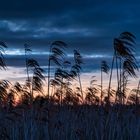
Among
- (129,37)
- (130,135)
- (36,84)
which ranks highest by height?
(129,37)

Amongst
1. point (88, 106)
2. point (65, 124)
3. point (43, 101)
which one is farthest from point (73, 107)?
point (65, 124)

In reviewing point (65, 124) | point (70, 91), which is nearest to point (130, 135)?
point (65, 124)

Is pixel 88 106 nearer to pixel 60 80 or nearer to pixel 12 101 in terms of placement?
pixel 60 80

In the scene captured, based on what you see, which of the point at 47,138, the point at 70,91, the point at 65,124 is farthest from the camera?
the point at 70,91

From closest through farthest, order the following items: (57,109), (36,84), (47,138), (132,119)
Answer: (47,138) → (132,119) → (36,84) → (57,109)

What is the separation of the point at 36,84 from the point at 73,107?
5.98ft

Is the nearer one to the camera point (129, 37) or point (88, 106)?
point (129, 37)

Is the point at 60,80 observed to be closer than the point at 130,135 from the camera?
No

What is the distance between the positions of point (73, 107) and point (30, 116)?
299 cm

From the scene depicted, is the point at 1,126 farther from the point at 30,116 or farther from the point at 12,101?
the point at 12,101

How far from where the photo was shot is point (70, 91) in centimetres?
1354

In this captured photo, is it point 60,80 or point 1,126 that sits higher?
point 60,80

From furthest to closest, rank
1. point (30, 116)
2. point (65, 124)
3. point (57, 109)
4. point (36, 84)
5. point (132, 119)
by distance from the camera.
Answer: point (57, 109)
point (36, 84)
point (132, 119)
point (30, 116)
point (65, 124)

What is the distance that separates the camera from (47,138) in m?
7.82
